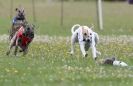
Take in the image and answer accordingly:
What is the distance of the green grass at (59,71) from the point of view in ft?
47.1

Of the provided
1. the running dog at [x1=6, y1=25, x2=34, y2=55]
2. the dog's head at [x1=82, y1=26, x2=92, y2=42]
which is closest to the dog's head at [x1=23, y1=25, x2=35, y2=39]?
the running dog at [x1=6, y1=25, x2=34, y2=55]

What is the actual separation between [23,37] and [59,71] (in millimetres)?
4076

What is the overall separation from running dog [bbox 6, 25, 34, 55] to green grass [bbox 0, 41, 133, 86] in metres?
0.40

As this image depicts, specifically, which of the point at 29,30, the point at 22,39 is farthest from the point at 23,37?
the point at 29,30

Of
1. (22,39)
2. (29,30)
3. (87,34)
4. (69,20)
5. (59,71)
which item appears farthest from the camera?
(69,20)

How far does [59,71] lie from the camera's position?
16141mm

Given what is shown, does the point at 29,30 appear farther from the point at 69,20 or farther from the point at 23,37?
the point at 69,20

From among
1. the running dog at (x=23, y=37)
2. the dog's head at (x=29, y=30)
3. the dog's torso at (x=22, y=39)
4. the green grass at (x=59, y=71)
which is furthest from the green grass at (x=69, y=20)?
the dog's head at (x=29, y=30)

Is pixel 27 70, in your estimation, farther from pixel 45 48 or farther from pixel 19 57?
pixel 45 48

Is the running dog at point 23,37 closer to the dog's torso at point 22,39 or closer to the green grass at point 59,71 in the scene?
the dog's torso at point 22,39

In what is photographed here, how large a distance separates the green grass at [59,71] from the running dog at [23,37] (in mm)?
397

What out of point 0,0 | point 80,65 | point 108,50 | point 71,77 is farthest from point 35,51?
point 0,0

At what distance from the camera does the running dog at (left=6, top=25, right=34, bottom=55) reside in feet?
64.3

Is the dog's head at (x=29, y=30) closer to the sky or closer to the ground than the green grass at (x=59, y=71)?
closer to the sky
